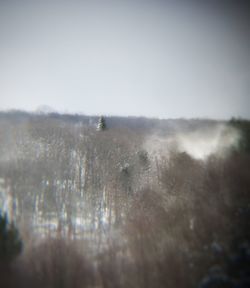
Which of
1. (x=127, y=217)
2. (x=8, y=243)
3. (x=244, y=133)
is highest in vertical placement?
(x=244, y=133)

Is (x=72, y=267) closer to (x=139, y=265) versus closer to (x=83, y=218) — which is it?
(x=139, y=265)

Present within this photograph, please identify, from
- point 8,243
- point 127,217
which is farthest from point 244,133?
point 8,243

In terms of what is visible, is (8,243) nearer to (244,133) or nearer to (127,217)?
(127,217)

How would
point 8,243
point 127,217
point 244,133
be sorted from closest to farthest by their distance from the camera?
point 8,243 → point 244,133 → point 127,217

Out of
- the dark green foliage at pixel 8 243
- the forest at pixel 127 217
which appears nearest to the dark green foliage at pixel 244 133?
the forest at pixel 127 217

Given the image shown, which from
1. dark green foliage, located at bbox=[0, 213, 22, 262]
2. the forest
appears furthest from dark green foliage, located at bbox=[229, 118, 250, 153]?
dark green foliage, located at bbox=[0, 213, 22, 262]

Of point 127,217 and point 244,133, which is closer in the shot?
point 244,133

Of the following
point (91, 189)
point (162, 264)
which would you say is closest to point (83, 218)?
point (91, 189)
